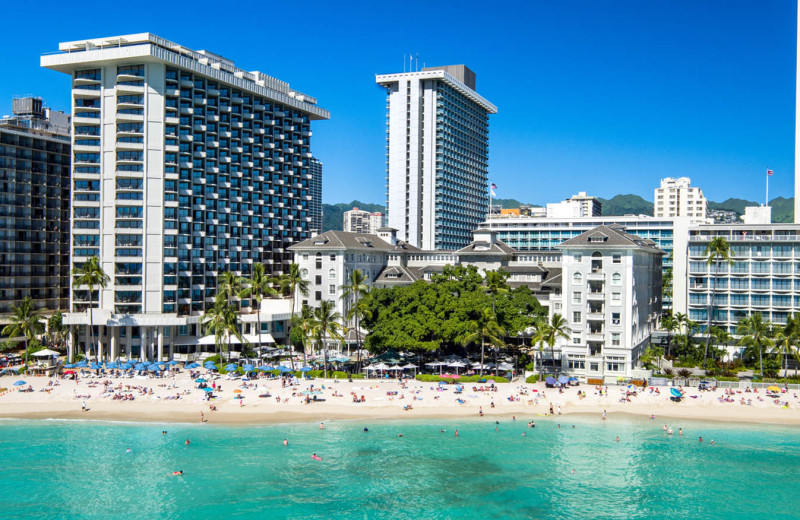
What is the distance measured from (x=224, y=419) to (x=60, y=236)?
73250mm

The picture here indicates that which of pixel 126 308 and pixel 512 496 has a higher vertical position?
pixel 126 308

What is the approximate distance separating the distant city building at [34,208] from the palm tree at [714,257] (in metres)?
117

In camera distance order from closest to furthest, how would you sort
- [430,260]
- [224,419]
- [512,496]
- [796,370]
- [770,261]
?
[512,496], [224,419], [796,370], [770,261], [430,260]

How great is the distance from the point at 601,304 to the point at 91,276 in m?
76.3

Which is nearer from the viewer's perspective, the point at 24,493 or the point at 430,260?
the point at 24,493

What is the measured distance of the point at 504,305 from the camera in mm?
98875

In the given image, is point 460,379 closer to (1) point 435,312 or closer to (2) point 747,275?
(1) point 435,312

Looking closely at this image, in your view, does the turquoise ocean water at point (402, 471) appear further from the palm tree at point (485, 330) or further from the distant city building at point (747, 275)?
the distant city building at point (747, 275)

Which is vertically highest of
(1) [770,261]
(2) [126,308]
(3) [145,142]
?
(3) [145,142]

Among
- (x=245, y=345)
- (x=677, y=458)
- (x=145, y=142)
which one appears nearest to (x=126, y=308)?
(x=245, y=345)

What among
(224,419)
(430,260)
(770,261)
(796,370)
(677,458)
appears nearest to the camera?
(677,458)

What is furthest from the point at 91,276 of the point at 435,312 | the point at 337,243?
the point at 435,312

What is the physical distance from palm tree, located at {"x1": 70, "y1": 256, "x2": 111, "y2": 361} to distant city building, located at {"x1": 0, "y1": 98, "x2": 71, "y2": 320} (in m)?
21.7

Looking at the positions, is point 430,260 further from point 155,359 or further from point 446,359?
point 155,359
